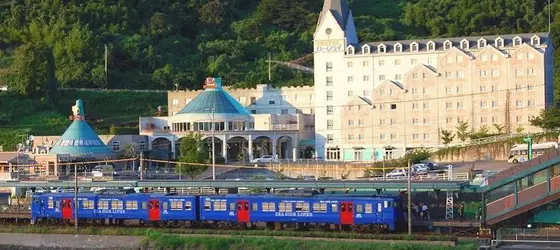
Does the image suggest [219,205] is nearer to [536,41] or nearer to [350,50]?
[536,41]

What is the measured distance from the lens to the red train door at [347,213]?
149ft

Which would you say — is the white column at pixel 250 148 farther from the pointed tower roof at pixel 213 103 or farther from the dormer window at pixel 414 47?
the dormer window at pixel 414 47

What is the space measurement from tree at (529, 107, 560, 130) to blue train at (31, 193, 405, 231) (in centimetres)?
2745

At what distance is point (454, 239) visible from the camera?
1640 inches

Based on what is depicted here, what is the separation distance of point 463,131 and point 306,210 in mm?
30648

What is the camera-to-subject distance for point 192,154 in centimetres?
7512

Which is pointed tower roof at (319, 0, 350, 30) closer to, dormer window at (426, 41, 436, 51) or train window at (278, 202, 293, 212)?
dormer window at (426, 41, 436, 51)

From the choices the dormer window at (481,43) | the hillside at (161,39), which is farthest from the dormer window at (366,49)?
the hillside at (161,39)

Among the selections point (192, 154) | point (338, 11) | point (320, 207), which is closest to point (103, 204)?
point (320, 207)

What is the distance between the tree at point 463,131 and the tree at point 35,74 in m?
37.6

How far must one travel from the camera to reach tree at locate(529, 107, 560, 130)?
69.6 metres

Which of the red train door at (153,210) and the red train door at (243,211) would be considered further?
the red train door at (153,210)

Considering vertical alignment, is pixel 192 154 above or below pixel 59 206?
above

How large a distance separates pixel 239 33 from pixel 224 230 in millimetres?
76442
